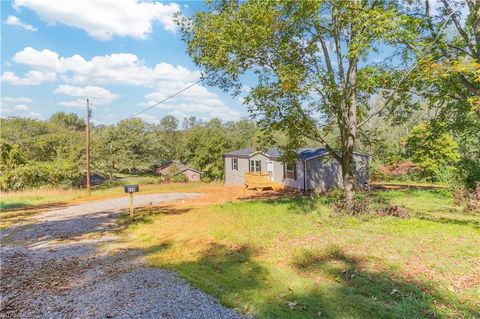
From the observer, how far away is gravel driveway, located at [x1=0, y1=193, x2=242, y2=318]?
16.3 feet

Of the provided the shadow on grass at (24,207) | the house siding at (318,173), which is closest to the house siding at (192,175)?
the house siding at (318,173)

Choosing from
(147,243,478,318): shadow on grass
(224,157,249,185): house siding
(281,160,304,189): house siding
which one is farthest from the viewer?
(224,157,249,185): house siding

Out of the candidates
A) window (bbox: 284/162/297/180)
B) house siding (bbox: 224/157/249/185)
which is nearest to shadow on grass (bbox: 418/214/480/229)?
window (bbox: 284/162/297/180)

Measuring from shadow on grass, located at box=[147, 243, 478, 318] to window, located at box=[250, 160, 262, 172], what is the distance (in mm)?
20120

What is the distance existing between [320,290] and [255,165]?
22450mm

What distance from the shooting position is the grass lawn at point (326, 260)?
5.13m

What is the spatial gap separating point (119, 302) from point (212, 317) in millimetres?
1725

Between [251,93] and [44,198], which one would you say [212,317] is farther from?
[44,198]

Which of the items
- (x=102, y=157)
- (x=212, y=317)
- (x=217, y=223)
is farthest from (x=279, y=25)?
(x=102, y=157)

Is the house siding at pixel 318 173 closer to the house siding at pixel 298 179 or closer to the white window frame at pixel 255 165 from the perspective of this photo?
the house siding at pixel 298 179

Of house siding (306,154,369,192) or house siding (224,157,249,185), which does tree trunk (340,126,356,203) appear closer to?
house siding (306,154,369,192)

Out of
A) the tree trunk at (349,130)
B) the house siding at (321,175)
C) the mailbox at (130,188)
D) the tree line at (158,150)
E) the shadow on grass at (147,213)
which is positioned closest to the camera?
the mailbox at (130,188)

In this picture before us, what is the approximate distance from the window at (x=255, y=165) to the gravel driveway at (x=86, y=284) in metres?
18.5

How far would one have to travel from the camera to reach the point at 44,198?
20.2m
